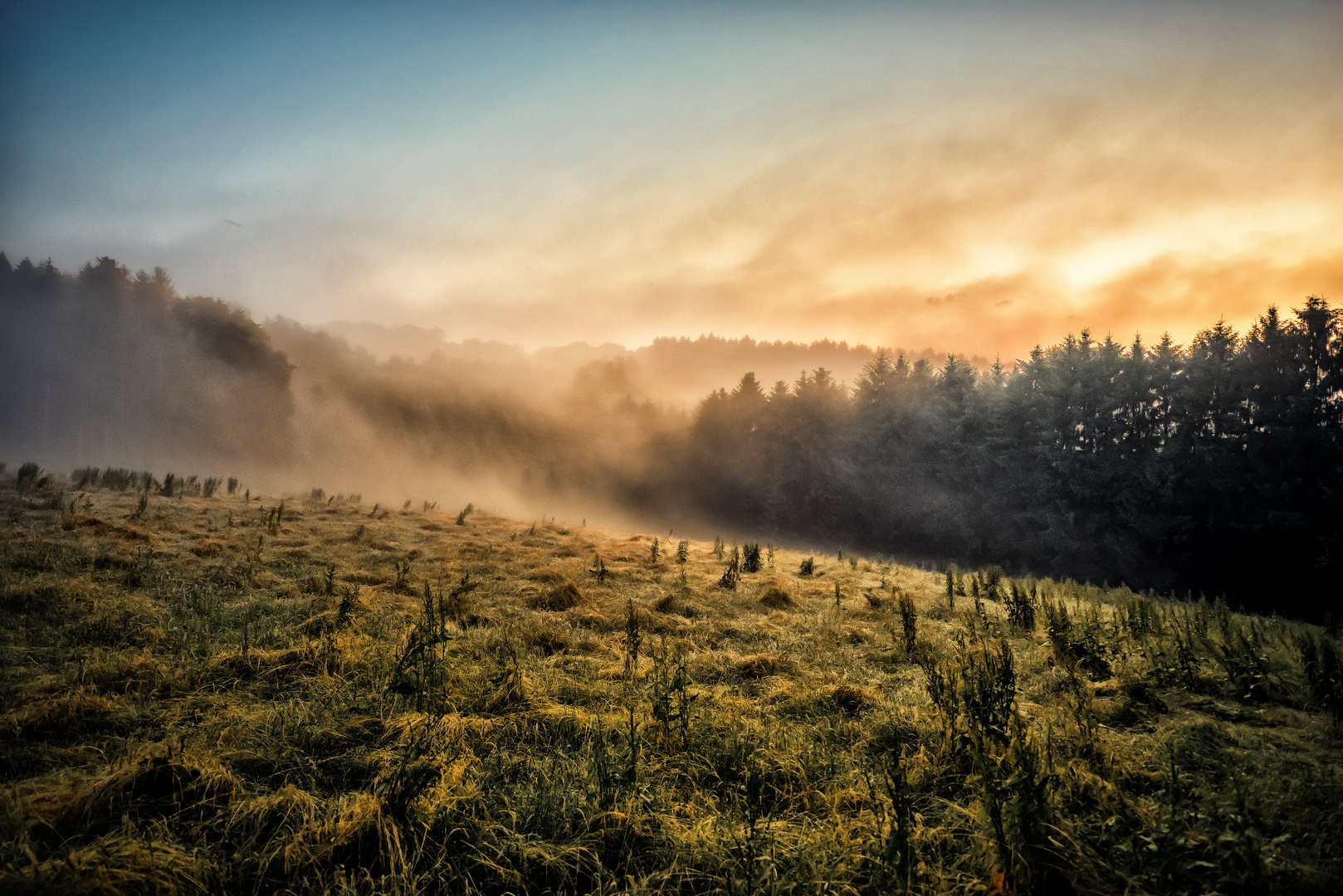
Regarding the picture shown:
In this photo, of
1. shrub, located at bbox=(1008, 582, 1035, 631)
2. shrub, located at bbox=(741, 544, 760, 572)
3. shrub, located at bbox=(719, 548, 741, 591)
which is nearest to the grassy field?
shrub, located at bbox=(1008, 582, 1035, 631)

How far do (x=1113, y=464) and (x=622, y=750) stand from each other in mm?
30487

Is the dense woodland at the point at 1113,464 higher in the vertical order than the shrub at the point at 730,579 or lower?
higher

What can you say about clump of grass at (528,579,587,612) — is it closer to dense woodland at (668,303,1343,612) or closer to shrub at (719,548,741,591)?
shrub at (719,548,741,591)

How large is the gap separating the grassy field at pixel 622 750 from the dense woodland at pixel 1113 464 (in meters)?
19.8

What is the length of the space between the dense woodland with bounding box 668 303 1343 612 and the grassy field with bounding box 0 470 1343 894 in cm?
1975

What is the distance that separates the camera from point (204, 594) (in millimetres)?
7035

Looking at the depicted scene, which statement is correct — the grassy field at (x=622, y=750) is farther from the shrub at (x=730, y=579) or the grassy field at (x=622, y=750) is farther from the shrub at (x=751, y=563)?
the shrub at (x=751, y=563)

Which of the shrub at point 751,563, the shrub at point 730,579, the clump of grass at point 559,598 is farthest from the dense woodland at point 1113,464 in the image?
the clump of grass at point 559,598

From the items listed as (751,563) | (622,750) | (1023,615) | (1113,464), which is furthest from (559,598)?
(1113,464)

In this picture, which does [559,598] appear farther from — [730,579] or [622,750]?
[622,750]

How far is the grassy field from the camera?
8.77 ft

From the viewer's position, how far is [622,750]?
154 inches

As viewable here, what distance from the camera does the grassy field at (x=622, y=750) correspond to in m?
2.67

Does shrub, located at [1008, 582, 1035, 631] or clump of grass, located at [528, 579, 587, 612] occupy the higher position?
shrub, located at [1008, 582, 1035, 631]
